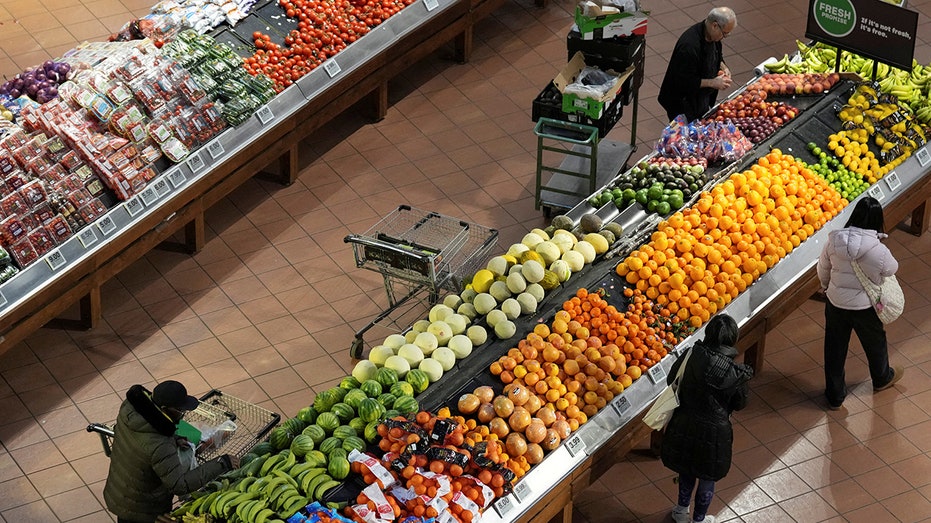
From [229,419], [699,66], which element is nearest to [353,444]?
[229,419]

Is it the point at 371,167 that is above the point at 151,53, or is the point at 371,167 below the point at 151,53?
below

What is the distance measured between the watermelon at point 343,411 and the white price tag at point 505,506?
2.90 ft

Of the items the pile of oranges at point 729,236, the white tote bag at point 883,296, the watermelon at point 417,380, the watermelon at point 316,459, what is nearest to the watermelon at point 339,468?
the watermelon at point 316,459

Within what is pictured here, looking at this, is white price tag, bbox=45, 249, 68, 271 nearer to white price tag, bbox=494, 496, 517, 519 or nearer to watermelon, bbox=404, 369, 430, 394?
watermelon, bbox=404, 369, 430, 394

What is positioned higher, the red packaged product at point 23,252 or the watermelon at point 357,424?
the watermelon at point 357,424

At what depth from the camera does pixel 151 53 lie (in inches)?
386

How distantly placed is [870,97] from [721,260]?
7.57 feet

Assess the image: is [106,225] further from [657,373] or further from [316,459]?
[657,373]

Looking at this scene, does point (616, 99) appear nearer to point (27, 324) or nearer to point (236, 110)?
point (236, 110)

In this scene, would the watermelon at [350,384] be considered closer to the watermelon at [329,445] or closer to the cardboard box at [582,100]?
the watermelon at [329,445]

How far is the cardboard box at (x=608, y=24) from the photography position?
32.7 ft

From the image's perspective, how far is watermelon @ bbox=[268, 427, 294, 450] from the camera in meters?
6.96

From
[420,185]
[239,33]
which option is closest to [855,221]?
[420,185]

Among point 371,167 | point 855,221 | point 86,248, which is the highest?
point 855,221
